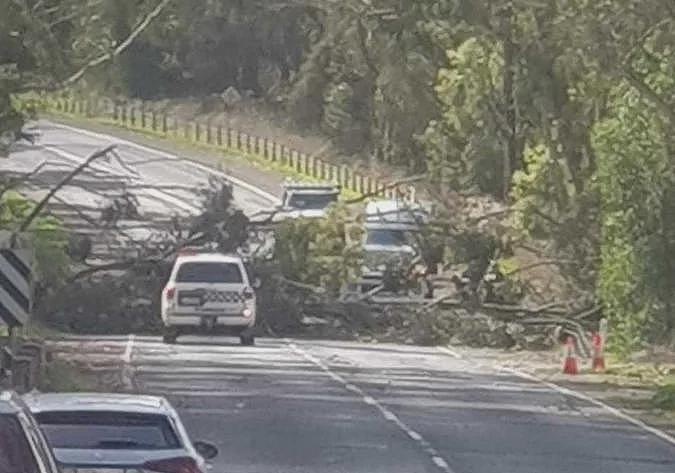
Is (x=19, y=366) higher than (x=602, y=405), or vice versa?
(x=19, y=366)

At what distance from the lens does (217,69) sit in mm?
83312

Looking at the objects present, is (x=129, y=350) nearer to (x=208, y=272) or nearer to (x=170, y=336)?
(x=170, y=336)

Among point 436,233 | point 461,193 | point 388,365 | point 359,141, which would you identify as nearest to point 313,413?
point 388,365

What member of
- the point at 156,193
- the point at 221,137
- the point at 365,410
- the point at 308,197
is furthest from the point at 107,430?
the point at 221,137

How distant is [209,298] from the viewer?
1735 inches

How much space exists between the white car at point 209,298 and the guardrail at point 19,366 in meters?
15.6

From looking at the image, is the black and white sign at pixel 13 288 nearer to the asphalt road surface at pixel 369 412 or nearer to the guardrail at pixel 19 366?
the guardrail at pixel 19 366

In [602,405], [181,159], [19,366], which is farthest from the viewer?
[181,159]

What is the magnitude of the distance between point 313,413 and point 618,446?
491 centimetres

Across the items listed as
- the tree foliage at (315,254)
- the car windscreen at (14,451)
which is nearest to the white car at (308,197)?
the tree foliage at (315,254)

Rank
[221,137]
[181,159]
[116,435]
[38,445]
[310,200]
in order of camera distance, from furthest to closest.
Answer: [221,137], [181,159], [310,200], [116,435], [38,445]

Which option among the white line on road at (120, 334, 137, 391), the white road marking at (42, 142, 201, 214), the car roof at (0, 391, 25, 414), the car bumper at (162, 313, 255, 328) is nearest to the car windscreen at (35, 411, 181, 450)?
the car roof at (0, 391, 25, 414)

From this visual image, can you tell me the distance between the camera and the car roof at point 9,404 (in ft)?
33.3

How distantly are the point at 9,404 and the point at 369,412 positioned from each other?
19825 millimetres
